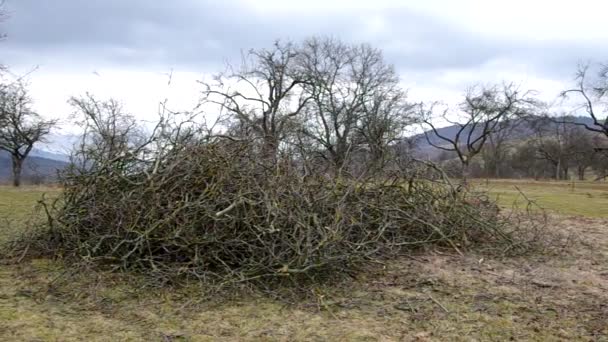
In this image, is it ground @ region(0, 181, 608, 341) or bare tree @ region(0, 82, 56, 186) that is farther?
bare tree @ region(0, 82, 56, 186)

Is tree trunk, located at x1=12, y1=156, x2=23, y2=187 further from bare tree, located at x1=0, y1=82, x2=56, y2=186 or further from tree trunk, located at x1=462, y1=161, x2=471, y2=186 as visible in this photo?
tree trunk, located at x1=462, y1=161, x2=471, y2=186

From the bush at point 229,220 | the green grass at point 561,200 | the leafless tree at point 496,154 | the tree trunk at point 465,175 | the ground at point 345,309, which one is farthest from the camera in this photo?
the leafless tree at point 496,154

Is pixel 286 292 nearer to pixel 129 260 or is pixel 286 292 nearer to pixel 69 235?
pixel 129 260

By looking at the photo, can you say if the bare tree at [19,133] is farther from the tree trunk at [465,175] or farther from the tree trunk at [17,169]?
the tree trunk at [465,175]

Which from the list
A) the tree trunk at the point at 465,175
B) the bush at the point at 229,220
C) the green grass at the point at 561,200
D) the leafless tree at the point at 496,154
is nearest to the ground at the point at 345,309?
the bush at the point at 229,220

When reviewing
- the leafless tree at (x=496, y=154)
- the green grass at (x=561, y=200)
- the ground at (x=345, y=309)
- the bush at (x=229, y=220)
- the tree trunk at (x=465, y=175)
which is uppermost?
the leafless tree at (x=496, y=154)

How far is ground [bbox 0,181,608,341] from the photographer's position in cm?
369

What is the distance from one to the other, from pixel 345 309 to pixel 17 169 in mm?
27977

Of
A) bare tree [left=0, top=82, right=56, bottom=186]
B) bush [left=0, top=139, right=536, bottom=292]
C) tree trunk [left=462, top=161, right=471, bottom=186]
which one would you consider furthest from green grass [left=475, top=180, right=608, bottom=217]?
bare tree [left=0, top=82, right=56, bottom=186]

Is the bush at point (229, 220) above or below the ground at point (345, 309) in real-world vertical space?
above

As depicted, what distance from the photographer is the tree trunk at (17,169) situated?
27703 mm

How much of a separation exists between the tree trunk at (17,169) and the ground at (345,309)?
25197mm

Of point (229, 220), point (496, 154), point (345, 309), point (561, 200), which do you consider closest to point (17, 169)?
point (561, 200)

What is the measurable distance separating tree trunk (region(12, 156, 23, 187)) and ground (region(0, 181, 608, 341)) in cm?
2520
